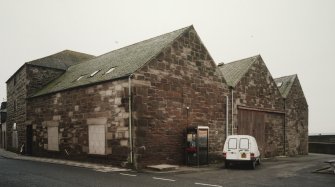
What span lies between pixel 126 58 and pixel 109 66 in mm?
1124

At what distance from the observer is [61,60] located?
94.6 ft

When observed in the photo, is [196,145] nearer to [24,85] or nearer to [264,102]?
[264,102]

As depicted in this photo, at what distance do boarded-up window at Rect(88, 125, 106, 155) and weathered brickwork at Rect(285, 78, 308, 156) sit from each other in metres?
16.0

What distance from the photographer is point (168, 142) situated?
53.9 feet

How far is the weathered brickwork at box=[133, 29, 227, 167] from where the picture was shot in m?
15.5

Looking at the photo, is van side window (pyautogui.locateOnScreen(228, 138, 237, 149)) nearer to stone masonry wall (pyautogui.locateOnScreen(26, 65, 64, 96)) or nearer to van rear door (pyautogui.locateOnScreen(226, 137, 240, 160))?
van rear door (pyautogui.locateOnScreen(226, 137, 240, 160))

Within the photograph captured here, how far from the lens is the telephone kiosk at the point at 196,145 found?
1644 cm

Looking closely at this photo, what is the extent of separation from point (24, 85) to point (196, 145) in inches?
610

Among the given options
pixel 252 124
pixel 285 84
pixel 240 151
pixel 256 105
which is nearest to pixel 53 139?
pixel 240 151

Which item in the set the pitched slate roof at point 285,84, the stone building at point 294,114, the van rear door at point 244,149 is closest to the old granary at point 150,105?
the stone building at point 294,114

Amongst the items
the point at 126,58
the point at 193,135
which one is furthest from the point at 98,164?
the point at 126,58

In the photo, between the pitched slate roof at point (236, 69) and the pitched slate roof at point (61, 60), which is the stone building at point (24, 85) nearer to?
the pitched slate roof at point (61, 60)

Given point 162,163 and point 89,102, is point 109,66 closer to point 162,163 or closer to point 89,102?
point 89,102

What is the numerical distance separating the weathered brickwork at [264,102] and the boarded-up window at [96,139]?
8766 millimetres
